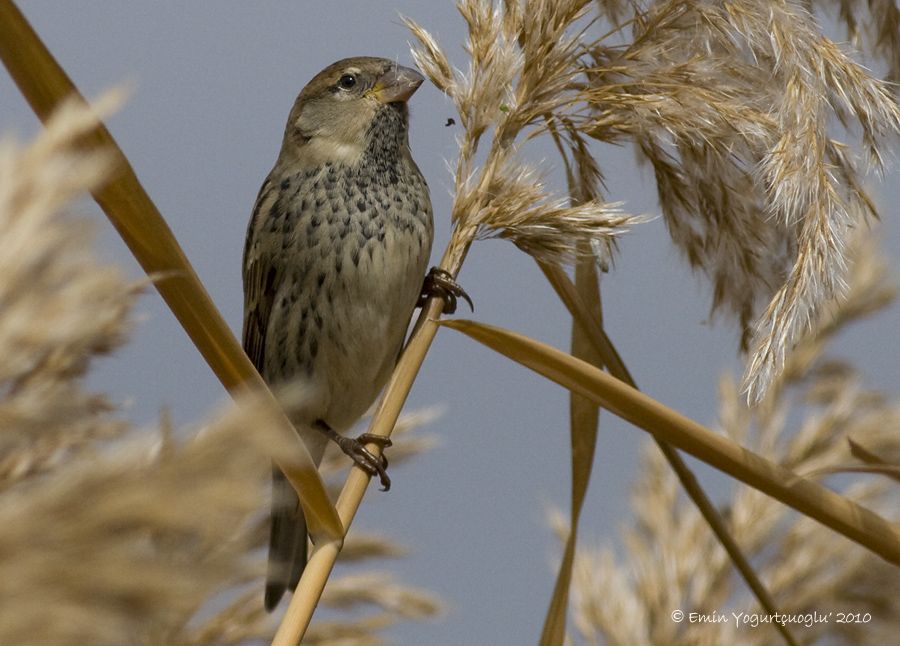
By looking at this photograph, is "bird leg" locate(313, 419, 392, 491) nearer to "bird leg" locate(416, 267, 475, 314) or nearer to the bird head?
"bird leg" locate(416, 267, 475, 314)

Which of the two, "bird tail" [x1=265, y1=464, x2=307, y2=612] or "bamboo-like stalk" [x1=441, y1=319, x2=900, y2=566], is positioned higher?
"bamboo-like stalk" [x1=441, y1=319, x2=900, y2=566]

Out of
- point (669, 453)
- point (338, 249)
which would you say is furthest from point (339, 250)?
point (669, 453)

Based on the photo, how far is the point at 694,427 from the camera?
3.74 ft

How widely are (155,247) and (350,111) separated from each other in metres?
1.28

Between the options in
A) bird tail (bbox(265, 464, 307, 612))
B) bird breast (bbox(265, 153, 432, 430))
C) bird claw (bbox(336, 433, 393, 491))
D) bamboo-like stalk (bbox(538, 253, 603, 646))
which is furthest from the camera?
bird tail (bbox(265, 464, 307, 612))

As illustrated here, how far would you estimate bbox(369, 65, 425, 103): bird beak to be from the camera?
2.06 meters

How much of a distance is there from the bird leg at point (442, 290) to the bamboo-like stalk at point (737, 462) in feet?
1.31

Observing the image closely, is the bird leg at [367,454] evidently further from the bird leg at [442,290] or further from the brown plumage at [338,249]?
the bird leg at [442,290]

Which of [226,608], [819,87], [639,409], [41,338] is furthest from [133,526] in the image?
[226,608]

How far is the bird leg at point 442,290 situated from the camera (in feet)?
5.43

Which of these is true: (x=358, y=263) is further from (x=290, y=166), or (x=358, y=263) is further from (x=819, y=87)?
(x=819, y=87)

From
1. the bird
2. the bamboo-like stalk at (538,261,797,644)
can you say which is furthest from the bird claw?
the bamboo-like stalk at (538,261,797,644)

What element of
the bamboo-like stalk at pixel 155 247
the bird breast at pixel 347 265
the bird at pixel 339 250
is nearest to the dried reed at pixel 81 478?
the bamboo-like stalk at pixel 155 247

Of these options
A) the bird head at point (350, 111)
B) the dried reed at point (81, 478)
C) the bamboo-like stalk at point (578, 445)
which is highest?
the dried reed at point (81, 478)
